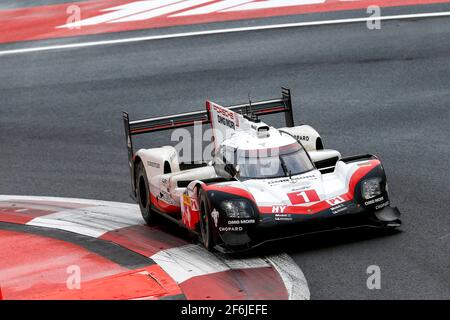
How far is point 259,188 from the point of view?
1492 centimetres

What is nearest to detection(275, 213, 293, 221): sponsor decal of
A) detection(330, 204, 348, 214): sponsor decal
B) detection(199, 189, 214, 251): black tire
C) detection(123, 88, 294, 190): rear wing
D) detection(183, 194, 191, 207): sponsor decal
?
detection(330, 204, 348, 214): sponsor decal

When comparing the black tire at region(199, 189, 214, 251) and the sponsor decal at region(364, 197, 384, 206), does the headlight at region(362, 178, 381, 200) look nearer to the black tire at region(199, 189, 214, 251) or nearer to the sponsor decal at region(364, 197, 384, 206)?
the sponsor decal at region(364, 197, 384, 206)

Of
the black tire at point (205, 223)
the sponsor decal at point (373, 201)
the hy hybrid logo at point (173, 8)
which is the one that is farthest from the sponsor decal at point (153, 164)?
the hy hybrid logo at point (173, 8)

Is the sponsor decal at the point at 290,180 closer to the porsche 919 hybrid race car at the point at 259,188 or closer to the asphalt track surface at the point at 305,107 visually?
the porsche 919 hybrid race car at the point at 259,188

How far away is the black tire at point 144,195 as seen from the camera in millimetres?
17030

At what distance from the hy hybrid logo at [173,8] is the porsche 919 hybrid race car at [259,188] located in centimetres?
1522

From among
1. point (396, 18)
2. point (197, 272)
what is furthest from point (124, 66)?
point (197, 272)

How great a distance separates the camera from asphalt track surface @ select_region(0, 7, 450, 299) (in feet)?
46.5

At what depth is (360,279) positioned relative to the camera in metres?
13.1

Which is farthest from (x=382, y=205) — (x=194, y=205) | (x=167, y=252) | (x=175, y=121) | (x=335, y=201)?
(x=175, y=121)

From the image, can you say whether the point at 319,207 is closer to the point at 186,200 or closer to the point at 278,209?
the point at 278,209

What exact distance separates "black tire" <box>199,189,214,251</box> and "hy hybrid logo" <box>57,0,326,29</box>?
1767 centimetres

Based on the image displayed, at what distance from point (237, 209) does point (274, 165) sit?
1242 millimetres

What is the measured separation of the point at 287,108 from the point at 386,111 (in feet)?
15.2
